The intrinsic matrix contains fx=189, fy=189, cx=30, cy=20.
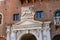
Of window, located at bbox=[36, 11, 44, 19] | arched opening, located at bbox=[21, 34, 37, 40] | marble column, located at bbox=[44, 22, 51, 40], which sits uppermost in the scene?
window, located at bbox=[36, 11, 44, 19]

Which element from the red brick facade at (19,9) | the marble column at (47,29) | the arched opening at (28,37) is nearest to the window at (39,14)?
the red brick facade at (19,9)

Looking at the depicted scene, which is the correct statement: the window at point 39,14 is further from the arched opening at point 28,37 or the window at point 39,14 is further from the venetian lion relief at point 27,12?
the arched opening at point 28,37

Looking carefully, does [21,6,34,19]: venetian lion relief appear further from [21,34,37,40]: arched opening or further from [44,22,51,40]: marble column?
[21,34,37,40]: arched opening

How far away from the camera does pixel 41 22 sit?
47.4ft

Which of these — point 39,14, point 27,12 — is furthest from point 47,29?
point 27,12

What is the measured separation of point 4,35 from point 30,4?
327 centimetres

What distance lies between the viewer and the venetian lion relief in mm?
14933

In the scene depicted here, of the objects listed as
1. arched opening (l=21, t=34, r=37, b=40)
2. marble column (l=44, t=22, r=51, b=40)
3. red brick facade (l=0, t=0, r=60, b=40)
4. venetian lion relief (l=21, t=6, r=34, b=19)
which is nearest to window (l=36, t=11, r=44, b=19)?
red brick facade (l=0, t=0, r=60, b=40)

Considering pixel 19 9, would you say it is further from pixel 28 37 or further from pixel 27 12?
pixel 28 37

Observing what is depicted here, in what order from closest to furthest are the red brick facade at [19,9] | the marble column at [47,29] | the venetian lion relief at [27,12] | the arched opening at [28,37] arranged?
1. the marble column at [47,29]
2. the red brick facade at [19,9]
3. the venetian lion relief at [27,12]
4. the arched opening at [28,37]

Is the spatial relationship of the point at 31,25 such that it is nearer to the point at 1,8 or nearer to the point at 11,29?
the point at 11,29

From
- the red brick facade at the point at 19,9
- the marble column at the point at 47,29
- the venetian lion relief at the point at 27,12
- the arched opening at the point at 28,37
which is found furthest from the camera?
the arched opening at the point at 28,37

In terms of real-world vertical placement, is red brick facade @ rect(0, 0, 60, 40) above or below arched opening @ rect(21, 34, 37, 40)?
above

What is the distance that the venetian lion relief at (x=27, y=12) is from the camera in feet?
49.0
